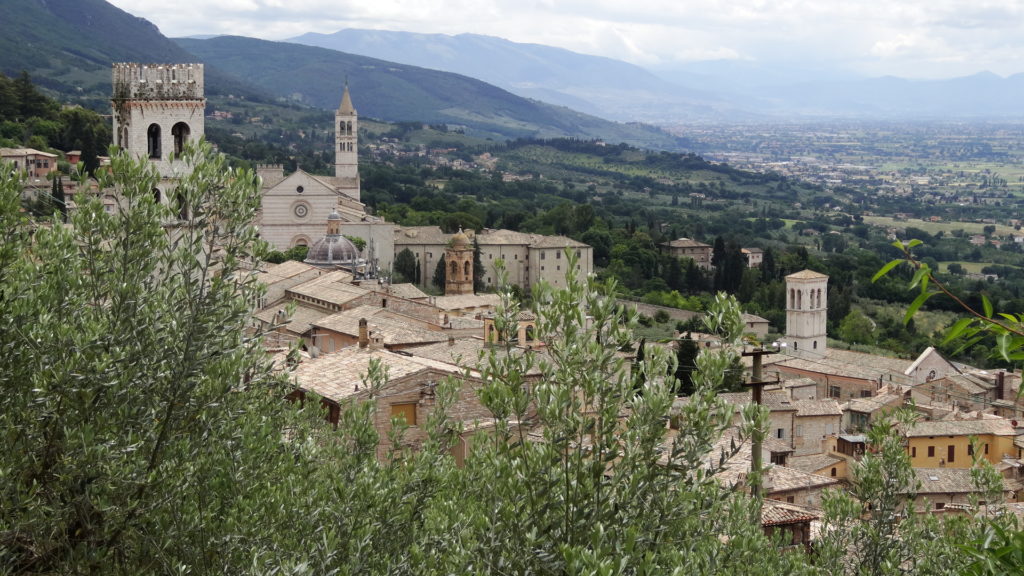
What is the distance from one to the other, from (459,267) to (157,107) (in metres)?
33.4

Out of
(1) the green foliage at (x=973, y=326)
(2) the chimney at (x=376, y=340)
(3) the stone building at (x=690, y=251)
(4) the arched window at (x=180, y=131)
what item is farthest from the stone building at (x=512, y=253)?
(1) the green foliage at (x=973, y=326)

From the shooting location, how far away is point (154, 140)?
66.8ft

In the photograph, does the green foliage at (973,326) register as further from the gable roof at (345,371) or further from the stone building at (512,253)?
the stone building at (512,253)

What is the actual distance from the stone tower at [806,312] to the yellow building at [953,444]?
74.2ft

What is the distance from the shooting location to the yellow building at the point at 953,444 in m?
28.4

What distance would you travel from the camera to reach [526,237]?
64.9 meters

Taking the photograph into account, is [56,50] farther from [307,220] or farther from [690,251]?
[307,220]

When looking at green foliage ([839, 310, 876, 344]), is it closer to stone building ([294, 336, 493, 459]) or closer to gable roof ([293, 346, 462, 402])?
gable roof ([293, 346, 462, 402])

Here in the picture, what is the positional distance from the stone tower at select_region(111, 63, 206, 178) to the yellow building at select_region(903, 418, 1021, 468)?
55.2 feet

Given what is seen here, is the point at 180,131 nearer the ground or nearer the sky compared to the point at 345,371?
nearer the sky

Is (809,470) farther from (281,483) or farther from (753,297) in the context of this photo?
(753,297)

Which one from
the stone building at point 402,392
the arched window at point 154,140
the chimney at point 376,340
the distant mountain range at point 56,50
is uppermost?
the distant mountain range at point 56,50

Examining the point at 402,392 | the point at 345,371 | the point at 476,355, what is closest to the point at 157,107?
the point at 345,371

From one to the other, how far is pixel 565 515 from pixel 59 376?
301cm
